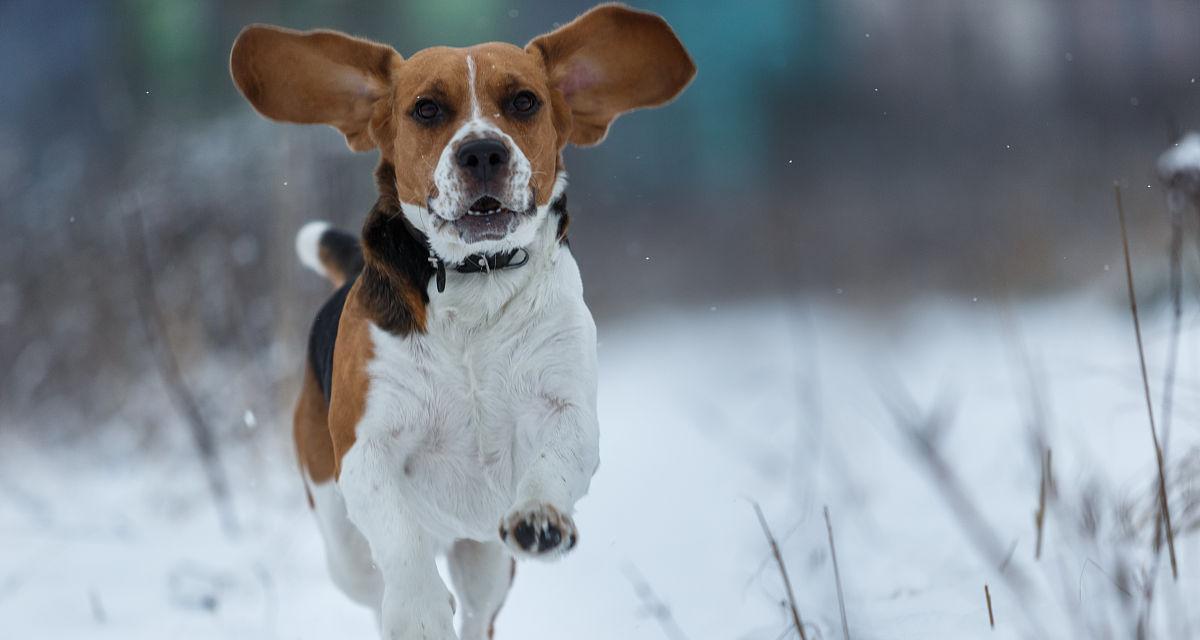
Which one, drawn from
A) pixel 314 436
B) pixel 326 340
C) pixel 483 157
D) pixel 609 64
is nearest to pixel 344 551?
pixel 314 436

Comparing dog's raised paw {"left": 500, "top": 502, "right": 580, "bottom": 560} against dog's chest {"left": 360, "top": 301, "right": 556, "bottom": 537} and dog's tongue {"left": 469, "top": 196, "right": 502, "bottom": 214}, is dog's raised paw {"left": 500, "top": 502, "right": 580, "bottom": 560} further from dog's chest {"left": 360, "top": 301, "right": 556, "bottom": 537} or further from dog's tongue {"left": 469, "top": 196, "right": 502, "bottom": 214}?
dog's tongue {"left": 469, "top": 196, "right": 502, "bottom": 214}

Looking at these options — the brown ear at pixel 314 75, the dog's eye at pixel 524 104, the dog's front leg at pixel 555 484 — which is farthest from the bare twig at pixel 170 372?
the dog's eye at pixel 524 104

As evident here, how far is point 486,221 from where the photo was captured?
2.87 m

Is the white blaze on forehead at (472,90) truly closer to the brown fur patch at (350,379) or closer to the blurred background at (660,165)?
the brown fur patch at (350,379)

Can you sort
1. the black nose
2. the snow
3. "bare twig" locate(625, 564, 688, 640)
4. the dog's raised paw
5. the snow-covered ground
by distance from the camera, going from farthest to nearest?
"bare twig" locate(625, 564, 688, 640) → the snow-covered ground → the black nose → the dog's raised paw → the snow

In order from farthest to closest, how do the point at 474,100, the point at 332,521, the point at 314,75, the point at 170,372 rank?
1. the point at 170,372
2. the point at 332,521
3. the point at 314,75
4. the point at 474,100

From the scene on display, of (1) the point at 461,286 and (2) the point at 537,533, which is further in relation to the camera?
(1) the point at 461,286

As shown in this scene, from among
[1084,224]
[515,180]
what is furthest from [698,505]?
[1084,224]

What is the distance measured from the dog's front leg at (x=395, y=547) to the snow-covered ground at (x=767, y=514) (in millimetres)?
788

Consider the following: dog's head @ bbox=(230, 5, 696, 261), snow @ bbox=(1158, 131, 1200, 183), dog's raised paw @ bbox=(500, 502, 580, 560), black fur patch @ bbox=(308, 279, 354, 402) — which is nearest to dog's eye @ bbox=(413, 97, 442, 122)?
dog's head @ bbox=(230, 5, 696, 261)

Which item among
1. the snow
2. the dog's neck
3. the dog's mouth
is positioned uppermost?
the snow

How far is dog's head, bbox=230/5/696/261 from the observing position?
2855 millimetres

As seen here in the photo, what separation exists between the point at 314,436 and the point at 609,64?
4.81 ft

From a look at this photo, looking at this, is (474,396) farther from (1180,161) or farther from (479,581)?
(1180,161)
